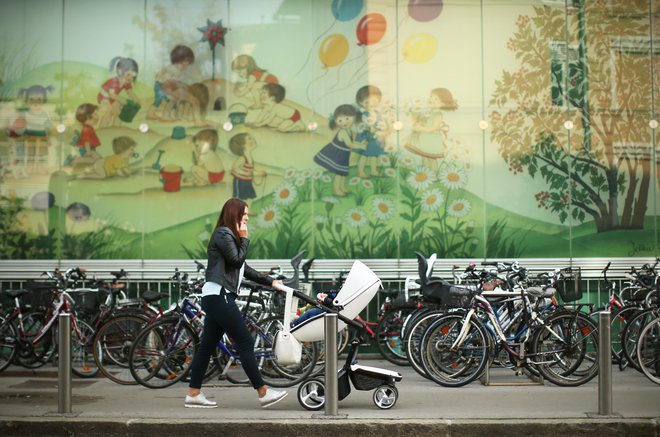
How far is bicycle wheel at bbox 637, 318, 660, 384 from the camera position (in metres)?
10.0

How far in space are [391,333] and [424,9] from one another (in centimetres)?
462

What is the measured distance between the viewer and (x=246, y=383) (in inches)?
405

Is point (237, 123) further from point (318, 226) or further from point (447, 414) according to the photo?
point (447, 414)

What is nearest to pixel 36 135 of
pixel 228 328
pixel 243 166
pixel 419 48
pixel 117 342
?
A: pixel 243 166

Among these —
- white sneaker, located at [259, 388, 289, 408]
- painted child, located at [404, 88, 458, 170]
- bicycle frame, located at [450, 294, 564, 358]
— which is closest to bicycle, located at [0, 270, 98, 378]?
white sneaker, located at [259, 388, 289, 408]

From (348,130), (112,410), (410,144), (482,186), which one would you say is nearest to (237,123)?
(348,130)

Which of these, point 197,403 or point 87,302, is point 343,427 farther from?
point 87,302

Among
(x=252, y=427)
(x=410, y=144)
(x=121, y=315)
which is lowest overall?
(x=252, y=427)

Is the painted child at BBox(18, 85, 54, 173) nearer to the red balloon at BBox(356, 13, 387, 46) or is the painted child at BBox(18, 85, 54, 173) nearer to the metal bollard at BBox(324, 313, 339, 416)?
the red balloon at BBox(356, 13, 387, 46)

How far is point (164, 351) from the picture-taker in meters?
9.81

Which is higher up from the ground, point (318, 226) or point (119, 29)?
point (119, 29)

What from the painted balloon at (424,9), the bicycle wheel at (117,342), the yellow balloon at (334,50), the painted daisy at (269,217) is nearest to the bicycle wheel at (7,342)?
the bicycle wheel at (117,342)

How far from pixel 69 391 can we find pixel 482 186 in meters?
6.77

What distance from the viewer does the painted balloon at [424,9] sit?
1309 centimetres
